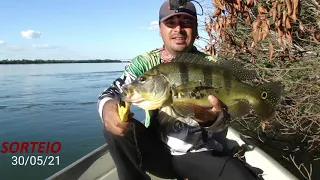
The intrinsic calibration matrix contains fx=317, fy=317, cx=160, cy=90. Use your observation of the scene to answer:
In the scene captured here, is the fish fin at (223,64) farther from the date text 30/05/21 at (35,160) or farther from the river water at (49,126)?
the date text 30/05/21 at (35,160)

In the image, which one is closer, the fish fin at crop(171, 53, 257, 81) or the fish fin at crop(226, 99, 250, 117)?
the fish fin at crop(226, 99, 250, 117)

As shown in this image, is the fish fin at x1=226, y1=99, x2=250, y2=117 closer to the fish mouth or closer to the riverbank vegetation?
the riverbank vegetation

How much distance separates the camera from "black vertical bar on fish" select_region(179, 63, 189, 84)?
2.18 meters

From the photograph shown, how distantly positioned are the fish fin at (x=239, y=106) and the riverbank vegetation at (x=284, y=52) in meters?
0.50

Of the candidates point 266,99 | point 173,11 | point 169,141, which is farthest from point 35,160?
point 266,99

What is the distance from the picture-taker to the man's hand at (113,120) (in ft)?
7.61

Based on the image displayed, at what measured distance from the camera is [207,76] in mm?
2252

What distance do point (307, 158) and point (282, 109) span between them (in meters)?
1.83

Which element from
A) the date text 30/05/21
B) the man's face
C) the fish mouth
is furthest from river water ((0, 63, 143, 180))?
the fish mouth

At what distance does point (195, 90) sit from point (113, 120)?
0.65 m

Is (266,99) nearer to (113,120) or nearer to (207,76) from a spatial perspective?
(207,76)

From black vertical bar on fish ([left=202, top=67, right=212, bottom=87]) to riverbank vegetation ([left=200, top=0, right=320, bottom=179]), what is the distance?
77cm

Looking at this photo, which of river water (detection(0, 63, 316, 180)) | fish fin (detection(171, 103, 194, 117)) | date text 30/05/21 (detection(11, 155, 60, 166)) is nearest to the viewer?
fish fin (detection(171, 103, 194, 117))

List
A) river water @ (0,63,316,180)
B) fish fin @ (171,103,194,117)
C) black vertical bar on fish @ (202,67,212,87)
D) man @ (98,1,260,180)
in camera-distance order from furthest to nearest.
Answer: river water @ (0,63,316,180) < man @ (98,1,260,180) < black vertical bar on fish @ (202,67,212,87) < fish fin @ (171,103,194,117)
